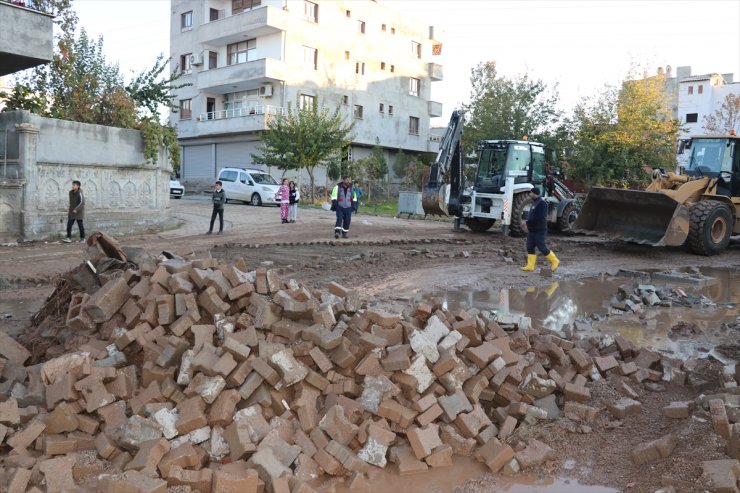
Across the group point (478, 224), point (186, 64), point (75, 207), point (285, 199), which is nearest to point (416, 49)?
point (186, 64)

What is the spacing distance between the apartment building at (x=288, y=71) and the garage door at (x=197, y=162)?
0.07 m

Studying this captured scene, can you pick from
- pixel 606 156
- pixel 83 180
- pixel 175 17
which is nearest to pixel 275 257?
pixel 83 180

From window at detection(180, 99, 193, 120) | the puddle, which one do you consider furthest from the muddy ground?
window at detection(180, 99, 193, 120)

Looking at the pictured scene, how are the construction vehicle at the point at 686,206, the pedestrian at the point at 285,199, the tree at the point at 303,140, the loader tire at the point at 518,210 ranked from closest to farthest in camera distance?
1. the construction vehicle at the point at 686,206
2. the loader tire at the point at 518,210
3. the pedestrian at the point at 285,199
4. the tree at the point at 303,140

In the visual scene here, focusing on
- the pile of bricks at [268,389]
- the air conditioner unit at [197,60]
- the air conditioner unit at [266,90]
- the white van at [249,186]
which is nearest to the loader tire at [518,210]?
the pile of bricks at [268,389]

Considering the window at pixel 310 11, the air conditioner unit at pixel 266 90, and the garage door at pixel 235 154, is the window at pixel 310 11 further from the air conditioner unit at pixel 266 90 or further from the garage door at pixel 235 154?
the garage door at pixel 235 154

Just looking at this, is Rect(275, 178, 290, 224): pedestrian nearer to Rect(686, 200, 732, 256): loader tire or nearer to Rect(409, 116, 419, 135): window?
Rect(686, 200, 732, 256): loader tire

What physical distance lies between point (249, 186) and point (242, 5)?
16227 mm

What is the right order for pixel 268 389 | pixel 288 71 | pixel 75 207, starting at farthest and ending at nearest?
pixel 288 71 < pixel 75 207 < pixel 268 389

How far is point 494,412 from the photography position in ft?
17.0

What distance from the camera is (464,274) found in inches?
454

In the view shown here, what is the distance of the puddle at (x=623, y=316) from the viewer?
7543 mm

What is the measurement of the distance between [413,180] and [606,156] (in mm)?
14578

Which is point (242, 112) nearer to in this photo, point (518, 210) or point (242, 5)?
Result: point (242, 5)
